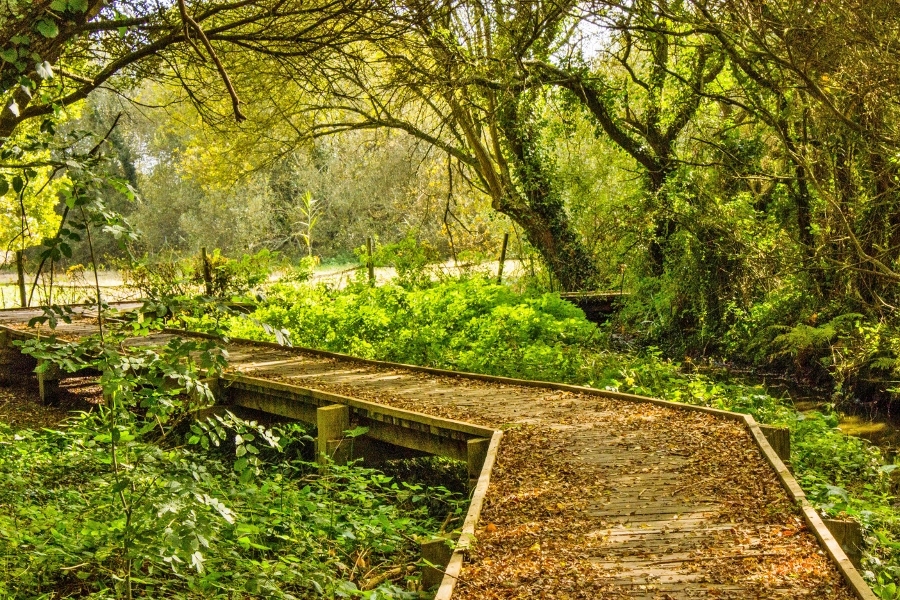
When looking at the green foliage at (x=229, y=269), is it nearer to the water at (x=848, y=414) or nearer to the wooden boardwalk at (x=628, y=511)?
the wooden boardwalk at (x=628, y=511)

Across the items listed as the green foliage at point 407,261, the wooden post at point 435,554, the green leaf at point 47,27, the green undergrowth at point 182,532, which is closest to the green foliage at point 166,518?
the green undergrowth at point 182,532

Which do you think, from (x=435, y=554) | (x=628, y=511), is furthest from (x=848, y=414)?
(x=435, y=554)

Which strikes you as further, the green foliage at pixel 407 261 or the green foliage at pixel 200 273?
the green foliage at pixel 200 273

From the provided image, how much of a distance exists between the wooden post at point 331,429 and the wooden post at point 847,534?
4443 mm

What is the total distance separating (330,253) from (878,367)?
995 inches

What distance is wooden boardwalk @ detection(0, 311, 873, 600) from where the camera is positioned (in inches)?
176

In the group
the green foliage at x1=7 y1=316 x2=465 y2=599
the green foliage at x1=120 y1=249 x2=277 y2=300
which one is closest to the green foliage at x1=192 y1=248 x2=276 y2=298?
the green foliage at x1=120 y1=249 x2=277 y2=300

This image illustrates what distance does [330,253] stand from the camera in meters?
34.1

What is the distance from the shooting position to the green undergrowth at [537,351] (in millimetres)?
7770

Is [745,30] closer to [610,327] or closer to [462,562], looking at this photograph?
[610,327]

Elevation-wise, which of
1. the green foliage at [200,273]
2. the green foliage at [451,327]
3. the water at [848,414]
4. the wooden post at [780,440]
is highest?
the green foliage at [200,273]

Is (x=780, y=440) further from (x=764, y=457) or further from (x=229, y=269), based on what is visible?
(x=229, y=269)

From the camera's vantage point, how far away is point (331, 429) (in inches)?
322

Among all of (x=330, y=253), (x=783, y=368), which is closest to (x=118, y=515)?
(x=783, y=368)
